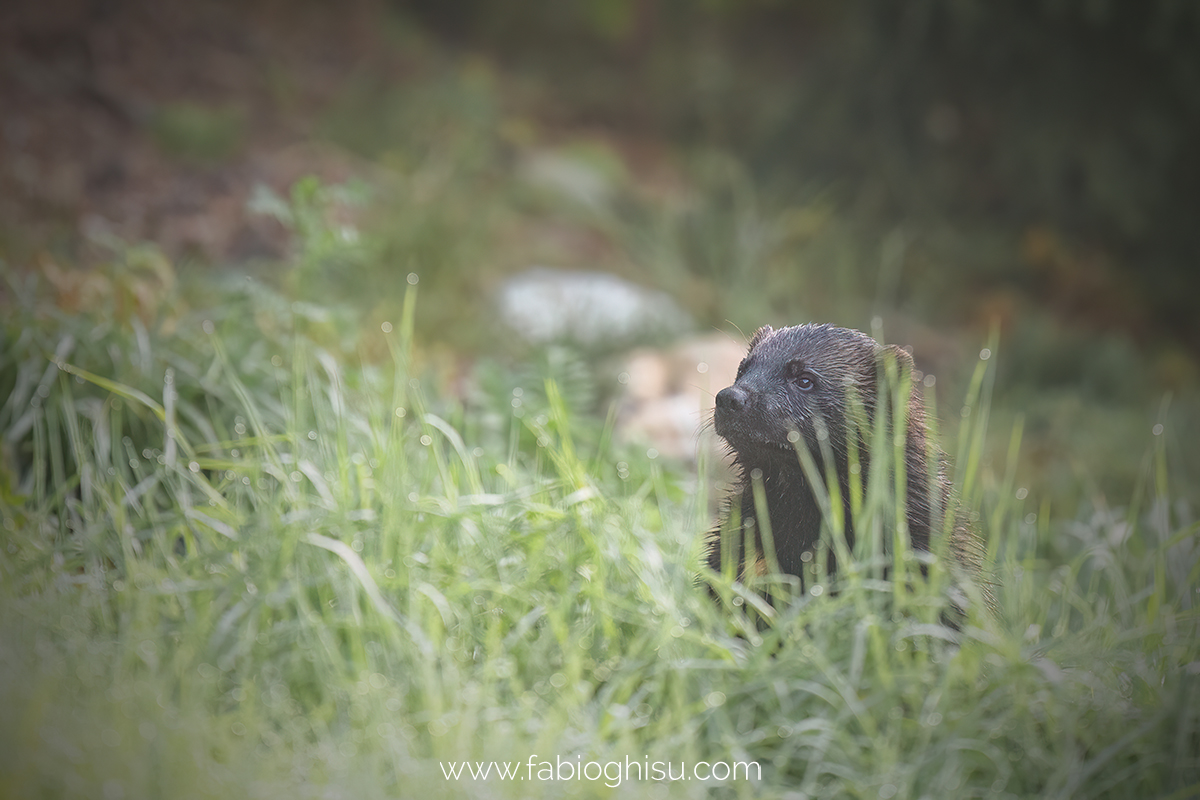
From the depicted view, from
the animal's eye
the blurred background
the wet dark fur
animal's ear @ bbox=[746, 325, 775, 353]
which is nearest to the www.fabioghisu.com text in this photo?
the wet dark fur

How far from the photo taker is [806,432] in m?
2.68

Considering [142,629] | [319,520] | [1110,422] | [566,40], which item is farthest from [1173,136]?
[142,629]

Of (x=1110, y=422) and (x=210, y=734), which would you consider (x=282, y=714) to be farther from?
(x=1110, y=422)

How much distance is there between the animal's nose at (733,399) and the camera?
2.60 m

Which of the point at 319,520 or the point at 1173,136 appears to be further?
the point at 1173,136

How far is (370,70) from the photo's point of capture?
8.71 metres

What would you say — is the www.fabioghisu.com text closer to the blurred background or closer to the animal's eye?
the animal's eye

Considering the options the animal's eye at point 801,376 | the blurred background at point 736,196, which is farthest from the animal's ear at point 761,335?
the blurred background at point 736,196

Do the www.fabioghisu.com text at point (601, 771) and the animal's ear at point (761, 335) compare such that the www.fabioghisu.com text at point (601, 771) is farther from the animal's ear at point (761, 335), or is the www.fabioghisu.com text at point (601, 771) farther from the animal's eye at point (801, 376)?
the animal's ear at point (761, 335)

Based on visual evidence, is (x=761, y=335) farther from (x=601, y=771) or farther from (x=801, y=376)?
(x=601, y=771)

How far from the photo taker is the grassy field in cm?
182

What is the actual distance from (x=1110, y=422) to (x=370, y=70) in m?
6.84

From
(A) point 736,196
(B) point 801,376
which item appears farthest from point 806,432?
(A) point 736,196

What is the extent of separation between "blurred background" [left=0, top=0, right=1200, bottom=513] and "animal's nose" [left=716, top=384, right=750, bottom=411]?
75.1 inches
